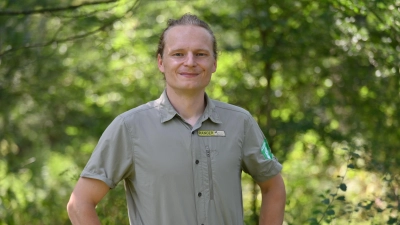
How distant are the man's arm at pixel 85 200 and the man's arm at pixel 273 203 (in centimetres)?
67

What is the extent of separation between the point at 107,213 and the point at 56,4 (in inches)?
66.6

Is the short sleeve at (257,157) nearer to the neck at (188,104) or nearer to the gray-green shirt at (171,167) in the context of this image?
the gray-green shirt at (171,167)

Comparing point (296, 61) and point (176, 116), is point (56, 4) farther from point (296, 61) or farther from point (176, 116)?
point (176, 116)

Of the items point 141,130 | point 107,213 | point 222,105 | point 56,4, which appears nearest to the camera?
point 141,130

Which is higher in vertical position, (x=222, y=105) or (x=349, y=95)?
(x=222, y=105)

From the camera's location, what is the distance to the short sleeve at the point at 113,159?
2.60 m

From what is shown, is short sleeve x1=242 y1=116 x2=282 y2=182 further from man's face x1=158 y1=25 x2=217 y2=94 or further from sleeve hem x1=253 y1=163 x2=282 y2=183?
man's face x1=158 y1=25 x2=217 y2=94

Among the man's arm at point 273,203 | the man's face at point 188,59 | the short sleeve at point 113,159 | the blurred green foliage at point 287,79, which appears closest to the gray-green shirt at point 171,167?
the short sleeve at point 113,159

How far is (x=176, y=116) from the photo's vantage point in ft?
8.84

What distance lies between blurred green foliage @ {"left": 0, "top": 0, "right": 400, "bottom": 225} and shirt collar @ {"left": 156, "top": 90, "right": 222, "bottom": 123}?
1529 millimetres

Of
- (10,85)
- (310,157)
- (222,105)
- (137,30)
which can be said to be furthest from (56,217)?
(222,105)

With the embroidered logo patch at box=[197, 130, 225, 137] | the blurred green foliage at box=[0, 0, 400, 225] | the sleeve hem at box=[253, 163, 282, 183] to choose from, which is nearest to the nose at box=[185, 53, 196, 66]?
the embroidered logo patch at box=[197, 130, 225, 137]

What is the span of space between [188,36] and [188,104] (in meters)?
0.26

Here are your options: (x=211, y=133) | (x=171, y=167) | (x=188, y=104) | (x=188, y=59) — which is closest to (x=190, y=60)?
(x=188, y=59)
